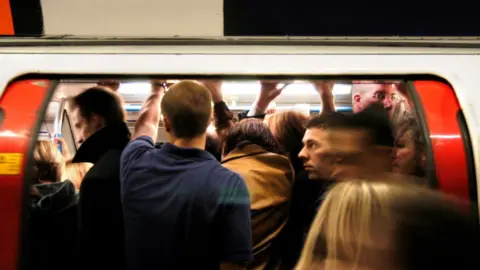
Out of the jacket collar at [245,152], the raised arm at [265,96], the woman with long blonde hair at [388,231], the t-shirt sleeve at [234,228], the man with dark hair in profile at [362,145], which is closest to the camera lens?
the woman with long blonde hair at [388,231]

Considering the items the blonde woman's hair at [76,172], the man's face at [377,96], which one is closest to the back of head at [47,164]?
the blonde woman's hair at [76,172]

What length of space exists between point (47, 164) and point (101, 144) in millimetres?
286

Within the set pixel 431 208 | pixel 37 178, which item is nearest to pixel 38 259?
pixel 37 178

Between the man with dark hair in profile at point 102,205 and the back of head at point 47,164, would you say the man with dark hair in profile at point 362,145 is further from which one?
the back of head at point 47,164

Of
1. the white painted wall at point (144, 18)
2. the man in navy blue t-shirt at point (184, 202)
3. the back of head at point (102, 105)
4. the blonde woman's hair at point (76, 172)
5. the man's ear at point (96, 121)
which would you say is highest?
the white painted wall at point (144, 18)

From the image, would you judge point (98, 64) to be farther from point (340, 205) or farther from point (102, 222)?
point (340, 205)

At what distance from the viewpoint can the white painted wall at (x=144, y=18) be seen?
1600mm

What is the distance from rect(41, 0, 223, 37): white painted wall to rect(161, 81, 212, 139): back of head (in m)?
0.20

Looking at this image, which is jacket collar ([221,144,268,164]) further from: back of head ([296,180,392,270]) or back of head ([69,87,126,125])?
back of head ([296,180,392,270])

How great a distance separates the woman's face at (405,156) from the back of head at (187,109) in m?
0.73

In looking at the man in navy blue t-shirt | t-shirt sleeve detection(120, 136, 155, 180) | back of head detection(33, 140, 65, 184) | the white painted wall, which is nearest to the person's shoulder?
the man in navy blue t-shirt

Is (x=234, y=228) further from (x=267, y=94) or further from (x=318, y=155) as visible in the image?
(x=267, y=94)

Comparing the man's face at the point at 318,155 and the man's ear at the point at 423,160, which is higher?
the man's ear at the point at 423,160

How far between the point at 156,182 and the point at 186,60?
0.45 metres
